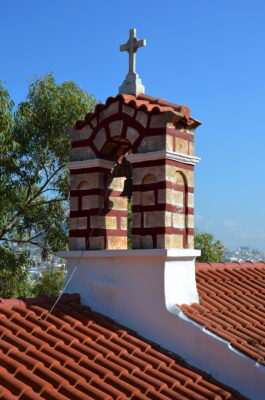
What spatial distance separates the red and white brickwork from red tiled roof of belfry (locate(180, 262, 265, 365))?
0.79 metres

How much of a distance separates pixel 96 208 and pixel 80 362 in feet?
7.22

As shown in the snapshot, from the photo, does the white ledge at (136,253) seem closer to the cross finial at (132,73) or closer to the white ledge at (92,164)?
the white ledge at (92,164)

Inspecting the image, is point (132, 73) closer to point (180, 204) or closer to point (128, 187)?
point (128, 187)

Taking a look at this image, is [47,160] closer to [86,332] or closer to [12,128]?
[12,128]

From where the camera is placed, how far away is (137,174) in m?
6.83

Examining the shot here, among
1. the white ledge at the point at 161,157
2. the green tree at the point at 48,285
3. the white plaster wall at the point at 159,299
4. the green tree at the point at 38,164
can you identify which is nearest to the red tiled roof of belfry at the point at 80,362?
the white plaster wall at the point at 159,299

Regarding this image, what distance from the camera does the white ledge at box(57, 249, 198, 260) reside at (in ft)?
21.0

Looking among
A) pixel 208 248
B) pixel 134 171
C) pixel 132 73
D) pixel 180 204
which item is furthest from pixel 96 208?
pixel 208 248

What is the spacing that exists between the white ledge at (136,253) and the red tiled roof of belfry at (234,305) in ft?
1.87

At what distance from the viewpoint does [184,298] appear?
21.8 ft

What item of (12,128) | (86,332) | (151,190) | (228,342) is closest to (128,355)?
(86,332)

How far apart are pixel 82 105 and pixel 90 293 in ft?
26.0

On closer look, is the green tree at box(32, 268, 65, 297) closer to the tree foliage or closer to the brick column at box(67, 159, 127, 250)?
the tree foliage

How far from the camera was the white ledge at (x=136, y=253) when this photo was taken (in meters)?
6.40
